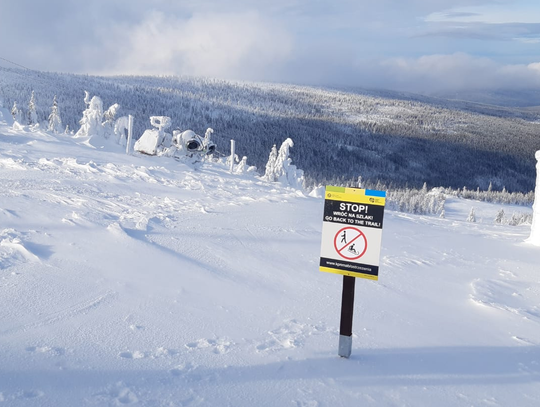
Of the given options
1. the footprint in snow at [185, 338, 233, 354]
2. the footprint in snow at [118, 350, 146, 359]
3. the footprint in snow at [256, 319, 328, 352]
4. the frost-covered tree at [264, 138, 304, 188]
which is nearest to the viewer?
the footprint in snow at [118, 350, 146, 359]

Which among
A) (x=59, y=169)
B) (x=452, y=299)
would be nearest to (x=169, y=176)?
(x=59, y=169)

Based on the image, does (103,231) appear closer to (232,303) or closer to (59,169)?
(232,303)

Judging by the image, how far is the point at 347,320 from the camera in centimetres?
356

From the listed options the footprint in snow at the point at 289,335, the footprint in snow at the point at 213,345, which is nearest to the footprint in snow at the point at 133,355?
the footprint in snow at the point at 213,345

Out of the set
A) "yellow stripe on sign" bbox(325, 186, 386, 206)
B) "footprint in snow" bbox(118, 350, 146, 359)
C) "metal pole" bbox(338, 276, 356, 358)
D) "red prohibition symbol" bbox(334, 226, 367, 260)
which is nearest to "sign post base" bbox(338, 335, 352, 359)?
"metal pole" bbox(338, 276, 356, 358)

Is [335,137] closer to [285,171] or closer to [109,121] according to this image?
[285,171]

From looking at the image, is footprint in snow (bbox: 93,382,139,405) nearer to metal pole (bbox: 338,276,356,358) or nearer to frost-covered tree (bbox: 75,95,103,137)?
metal pole (bbox: 338,276,356,358)

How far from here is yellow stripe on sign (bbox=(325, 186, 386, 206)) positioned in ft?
11.1

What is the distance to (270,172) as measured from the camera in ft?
118

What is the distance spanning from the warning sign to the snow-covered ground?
0.80 m

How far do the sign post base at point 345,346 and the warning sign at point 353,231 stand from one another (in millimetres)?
540

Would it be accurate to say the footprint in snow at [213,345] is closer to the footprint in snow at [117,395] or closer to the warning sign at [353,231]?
the footprint in snow at [117,395]

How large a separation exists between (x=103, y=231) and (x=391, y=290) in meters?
4.24

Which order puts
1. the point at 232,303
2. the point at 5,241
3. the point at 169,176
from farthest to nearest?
the point at 169,176 < the point at 5,241 < the point at 232,303
